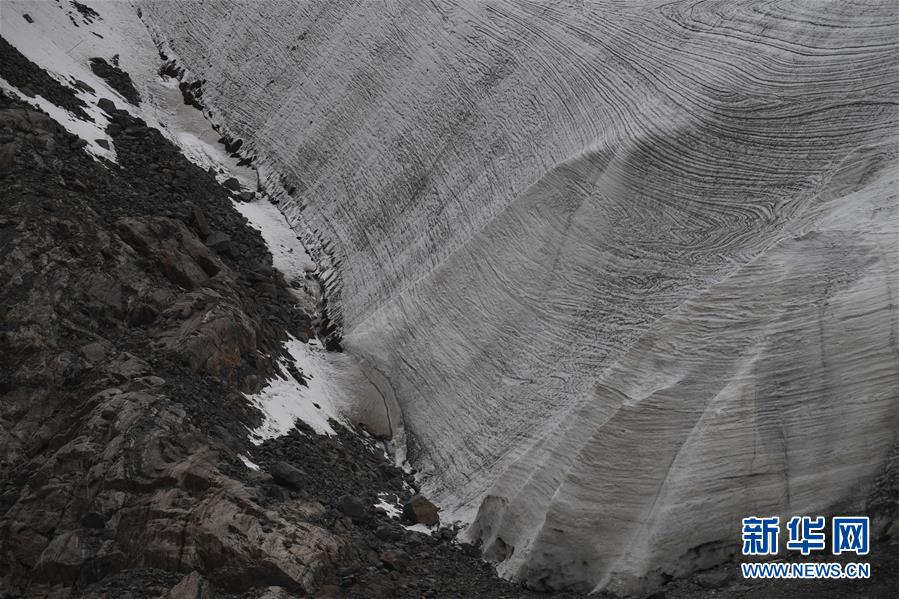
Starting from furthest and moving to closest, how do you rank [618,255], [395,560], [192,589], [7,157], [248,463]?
[7,157], [618,255], [248,463], [395,560], [192,589]

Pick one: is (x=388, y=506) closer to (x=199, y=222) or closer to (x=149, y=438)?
(x=149, y=438)

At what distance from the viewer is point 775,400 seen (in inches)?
422

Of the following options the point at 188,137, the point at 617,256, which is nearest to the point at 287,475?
the point at 617,256

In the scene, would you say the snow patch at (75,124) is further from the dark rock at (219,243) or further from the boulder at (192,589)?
the boulder at (192,589)

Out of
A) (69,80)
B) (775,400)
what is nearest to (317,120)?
(69,80)

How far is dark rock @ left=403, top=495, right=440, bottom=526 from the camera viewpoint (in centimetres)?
1246

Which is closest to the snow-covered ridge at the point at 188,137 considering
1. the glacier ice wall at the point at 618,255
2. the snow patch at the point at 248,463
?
the glacier ice wall at the point at 618,255

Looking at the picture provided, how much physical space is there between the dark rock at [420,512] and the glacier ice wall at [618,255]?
1.54 ft

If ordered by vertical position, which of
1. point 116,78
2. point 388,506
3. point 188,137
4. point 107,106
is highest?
point 116,78

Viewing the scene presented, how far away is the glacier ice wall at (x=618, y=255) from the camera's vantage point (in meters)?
10.6

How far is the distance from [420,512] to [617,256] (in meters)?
4.09

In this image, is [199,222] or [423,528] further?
[199,222]

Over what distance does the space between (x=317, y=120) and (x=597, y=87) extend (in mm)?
6508

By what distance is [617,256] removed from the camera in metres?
13.6
